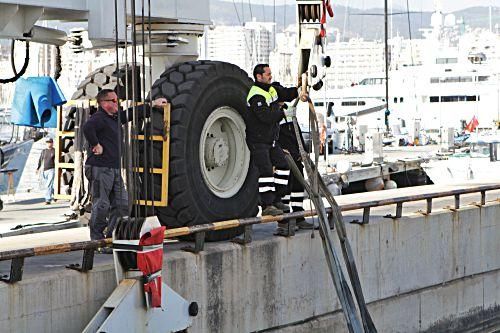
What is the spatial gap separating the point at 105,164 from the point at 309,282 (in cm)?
256

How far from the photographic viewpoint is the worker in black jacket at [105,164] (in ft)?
37.0

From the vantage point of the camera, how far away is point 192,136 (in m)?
12.1

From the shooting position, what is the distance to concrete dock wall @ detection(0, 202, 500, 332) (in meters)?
9.42

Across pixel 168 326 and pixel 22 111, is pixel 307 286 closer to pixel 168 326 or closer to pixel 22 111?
pixel 168 326

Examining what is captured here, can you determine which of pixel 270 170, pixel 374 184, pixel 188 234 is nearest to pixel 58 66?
pixel 270 170

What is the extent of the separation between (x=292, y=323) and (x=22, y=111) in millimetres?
4803

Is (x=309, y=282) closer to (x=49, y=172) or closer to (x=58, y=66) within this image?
(x=58, y=66)

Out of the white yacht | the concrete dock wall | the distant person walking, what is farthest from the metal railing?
the white yacht

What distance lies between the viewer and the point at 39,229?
52.9 ft

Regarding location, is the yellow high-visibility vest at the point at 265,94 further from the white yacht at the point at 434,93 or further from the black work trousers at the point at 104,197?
the white yacht at the point at 434,93

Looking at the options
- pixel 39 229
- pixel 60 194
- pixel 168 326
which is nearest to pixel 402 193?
pixel 39 229

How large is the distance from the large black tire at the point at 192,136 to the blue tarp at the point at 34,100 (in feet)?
10.2

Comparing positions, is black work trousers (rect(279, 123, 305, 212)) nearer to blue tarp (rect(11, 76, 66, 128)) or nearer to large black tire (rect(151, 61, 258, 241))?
large black tire (rect(151, 61, 258, 241))

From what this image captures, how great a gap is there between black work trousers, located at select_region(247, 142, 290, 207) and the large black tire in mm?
415
